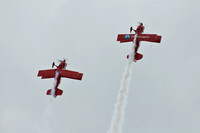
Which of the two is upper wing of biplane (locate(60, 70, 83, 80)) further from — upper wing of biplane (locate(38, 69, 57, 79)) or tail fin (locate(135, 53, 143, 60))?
tail fin (locate(135, 53, 143, 60))

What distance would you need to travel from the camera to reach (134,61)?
368ft

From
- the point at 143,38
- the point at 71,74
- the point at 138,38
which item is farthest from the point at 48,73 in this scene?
the point at 143,38

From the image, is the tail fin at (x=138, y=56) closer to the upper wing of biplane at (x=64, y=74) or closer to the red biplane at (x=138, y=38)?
the red biplane at (x=138, y=38)

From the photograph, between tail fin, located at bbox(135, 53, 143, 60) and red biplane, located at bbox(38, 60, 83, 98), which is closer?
red biplane, located at bbox(38, 60, 83, 98)

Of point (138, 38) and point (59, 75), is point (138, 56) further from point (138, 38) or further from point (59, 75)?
point (59, 75)

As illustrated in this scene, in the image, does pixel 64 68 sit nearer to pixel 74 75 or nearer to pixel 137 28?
pixel 74 75

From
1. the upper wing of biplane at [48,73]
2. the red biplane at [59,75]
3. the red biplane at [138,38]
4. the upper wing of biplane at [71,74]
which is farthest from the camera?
the upper wing of biplane at [48,73]

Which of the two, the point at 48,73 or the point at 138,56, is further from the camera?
the point at 48,73

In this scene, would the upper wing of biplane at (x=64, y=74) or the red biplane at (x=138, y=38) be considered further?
the red biplane at (x=138, y=38)

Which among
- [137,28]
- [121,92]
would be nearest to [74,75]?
[121,92]

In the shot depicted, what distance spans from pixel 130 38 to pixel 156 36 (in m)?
6.12

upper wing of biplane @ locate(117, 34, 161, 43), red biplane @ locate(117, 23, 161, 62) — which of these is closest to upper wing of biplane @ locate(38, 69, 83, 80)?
red biplane @ locate(117, 23, 161, 62)

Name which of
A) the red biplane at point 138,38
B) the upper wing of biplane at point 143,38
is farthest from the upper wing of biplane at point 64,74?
the upper wing of biplane at point 143,38

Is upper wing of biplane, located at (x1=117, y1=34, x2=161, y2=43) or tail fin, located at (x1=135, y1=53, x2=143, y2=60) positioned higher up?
upper wing of biplane, located at (x1=117, y1=34, x2=161, y2=43)
